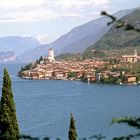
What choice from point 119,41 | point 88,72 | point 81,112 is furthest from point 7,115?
point 119,41

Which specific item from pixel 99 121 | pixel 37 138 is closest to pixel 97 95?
pixel 99 121

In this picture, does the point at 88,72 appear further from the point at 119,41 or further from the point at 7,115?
the point at 7,115

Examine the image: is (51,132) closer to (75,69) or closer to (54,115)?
(54,115)

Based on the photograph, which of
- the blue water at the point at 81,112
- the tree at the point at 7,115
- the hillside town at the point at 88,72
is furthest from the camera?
the hillside town at the point at 88,72

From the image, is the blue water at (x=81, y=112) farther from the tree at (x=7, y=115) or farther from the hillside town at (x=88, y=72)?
the hillside town at (x=88, y=72)

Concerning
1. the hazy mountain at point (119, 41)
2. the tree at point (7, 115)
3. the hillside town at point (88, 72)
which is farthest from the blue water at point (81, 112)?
the hazy mountain at point (119, 41)

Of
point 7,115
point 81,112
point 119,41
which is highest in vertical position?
point 119,41

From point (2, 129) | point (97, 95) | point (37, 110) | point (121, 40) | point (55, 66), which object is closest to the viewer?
point (2, 129)

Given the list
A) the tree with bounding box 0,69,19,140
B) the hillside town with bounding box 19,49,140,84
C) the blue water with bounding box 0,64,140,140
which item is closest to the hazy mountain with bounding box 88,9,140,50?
the hillside town with bounding box 19,49,140,84
